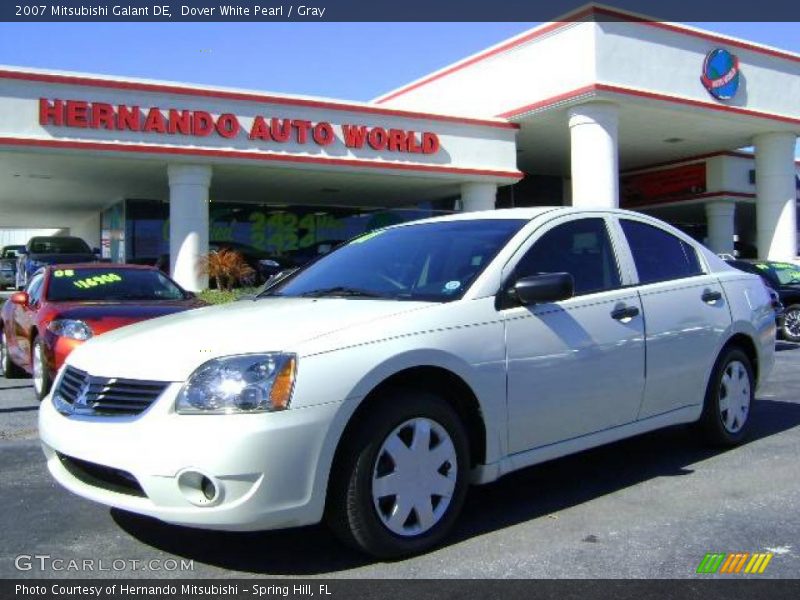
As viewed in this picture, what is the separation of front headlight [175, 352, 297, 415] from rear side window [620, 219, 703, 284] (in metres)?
2.59

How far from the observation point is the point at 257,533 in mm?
4004

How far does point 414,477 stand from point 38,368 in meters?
5.45

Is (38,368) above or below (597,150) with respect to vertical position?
below

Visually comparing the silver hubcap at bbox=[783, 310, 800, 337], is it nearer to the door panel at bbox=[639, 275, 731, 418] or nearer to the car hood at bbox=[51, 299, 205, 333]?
the door panel at bbox=[639, 275, 731, 418]

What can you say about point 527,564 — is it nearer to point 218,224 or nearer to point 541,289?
point 541,289

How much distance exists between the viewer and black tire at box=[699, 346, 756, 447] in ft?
17.6

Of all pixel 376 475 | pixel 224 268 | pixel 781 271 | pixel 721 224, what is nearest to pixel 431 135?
pixel 224 268

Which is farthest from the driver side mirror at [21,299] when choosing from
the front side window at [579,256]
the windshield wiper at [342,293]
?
the front side window at [579,256]

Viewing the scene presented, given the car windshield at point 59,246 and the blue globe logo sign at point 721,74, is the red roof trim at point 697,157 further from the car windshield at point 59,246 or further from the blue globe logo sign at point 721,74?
the car windshield at point 59,246

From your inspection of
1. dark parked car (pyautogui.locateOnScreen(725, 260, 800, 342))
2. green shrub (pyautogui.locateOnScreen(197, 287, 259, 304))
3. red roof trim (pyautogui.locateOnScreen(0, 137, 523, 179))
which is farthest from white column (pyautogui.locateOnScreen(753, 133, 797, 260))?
green shrub (pyautogui.locateOnScreen(197, 287, 259, 304))

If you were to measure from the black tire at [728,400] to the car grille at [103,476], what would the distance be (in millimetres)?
3700

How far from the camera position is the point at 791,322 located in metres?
13.8

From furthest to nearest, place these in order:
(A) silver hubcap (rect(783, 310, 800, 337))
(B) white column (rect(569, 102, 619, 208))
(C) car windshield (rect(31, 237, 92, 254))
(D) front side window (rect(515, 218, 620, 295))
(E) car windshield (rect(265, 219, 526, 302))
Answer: (C) car windshield (rect(31, 237, 92, 254)) → (B) white column (rect(569, 102, 619, 208)) → (A) silver hubcap (rect(783, 310, 800, 337)) → (D) front side window (rect(515, 218, 620, 295)) → (E) car windshield (rect(265, 219, 526, 302))

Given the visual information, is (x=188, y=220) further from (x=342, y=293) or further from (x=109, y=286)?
(x=342, y=293)
